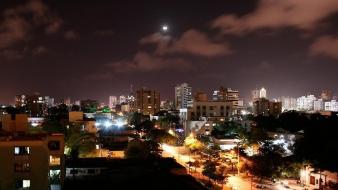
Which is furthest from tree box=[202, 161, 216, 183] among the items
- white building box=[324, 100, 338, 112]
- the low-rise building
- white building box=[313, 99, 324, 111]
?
white building box=[313, 99, 324, 111]

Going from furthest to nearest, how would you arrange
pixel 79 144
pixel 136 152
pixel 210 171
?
pixel 79 144
pixel 136 152
pixel 210 171

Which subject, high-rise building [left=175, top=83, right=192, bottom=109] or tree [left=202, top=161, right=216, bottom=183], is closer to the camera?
tree [left=202, top=161, right=216, bottom=183]

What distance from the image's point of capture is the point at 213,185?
18.8 metres

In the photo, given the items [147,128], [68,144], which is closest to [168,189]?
[68,144]

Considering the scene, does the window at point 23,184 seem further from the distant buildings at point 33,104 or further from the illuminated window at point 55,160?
the distant buildings at point 33,104

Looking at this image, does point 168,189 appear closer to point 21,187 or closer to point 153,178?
point 153,178

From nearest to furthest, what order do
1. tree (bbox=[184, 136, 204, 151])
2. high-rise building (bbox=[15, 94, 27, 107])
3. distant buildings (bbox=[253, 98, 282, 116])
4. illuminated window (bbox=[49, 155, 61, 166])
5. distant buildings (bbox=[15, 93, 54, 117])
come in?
illuminated window (bbox=[49, 155, 61, 166])
tree (bbox=[184, 136, 204, 151])
distant buildings (bbox=[15, 93, 54, 117])
distant buildings (bbox=[253, 98, 282, 116])
high-rise building (bbox=[15, 94, 27, 107])

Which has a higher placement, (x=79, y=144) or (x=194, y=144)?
(x=79, y=144)

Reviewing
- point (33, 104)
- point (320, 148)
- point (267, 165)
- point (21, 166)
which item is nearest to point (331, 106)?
point (33, 104)

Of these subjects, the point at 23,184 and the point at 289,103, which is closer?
the point at 23,184

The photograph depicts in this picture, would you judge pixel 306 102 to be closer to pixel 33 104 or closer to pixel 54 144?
pixel 33 104

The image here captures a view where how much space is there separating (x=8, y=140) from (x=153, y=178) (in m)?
5.09

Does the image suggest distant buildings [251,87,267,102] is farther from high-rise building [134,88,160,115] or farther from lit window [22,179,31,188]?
lit window [22,179,31,188]

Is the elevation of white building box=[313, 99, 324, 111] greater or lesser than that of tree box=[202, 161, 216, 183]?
greater
